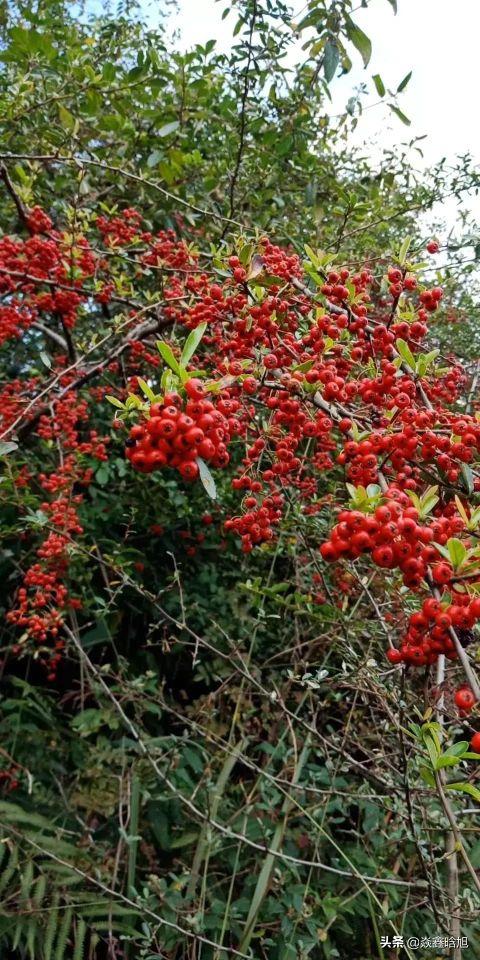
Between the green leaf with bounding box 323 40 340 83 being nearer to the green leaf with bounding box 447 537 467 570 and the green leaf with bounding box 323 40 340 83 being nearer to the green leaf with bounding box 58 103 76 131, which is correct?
the green leaf with bounding box 58 103 76 131

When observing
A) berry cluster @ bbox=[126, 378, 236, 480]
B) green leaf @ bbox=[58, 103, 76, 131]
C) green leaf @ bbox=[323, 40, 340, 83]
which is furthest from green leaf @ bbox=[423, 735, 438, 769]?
green leaf @ bbox=[58, 103, 76, 131]

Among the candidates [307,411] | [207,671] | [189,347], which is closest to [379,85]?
[307,411]

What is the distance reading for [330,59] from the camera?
8.13 ft

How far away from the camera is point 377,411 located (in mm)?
1812

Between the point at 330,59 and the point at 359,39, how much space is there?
13 cm

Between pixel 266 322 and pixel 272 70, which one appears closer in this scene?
pixel 266 322

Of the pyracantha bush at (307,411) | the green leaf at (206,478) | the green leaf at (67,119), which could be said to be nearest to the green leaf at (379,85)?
the pyracantha bush at (307,411)

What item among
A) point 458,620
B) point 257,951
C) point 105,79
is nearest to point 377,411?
point 458,620

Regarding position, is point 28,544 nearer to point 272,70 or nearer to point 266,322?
point 266,322

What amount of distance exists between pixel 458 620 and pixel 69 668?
12.1 feet

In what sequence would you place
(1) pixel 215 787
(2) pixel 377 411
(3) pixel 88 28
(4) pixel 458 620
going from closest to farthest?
(4) pixel 458 620
(2) pixel 377 411
(1) pixel 215 787
(3) pixel 88 28

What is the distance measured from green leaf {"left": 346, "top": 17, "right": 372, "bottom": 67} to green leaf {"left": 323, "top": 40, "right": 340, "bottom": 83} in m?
0.08

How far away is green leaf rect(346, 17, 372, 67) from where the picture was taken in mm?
2439

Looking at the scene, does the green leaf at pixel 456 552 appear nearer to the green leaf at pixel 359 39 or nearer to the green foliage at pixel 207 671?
the green foliage at pixel 207 671
